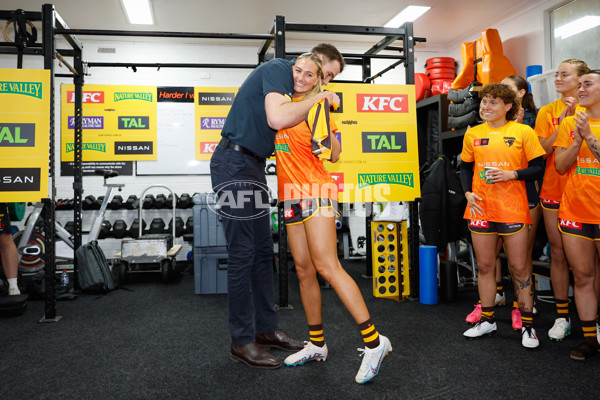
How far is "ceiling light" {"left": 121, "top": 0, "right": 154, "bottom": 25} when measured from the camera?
5102mm

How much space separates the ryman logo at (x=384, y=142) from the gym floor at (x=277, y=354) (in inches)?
51.1

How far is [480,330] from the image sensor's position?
8.14ft

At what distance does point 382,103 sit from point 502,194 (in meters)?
1.39

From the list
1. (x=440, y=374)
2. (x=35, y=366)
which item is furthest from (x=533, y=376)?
(x=35, y=366)

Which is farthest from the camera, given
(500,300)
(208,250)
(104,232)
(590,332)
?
(104,232)

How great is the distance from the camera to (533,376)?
1950mm

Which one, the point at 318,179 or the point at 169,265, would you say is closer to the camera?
the point at 318,179

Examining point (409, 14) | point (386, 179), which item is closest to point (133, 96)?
point (386, 179)

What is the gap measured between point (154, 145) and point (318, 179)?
14.1ft

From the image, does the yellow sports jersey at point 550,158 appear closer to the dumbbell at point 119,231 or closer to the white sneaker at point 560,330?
the white sneaker at point 560,330

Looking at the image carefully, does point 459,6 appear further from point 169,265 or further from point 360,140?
point 169,265

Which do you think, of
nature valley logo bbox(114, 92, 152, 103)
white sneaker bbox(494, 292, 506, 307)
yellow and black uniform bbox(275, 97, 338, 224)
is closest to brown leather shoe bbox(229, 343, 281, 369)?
yellow and black uniform bbox(275, 97, 338, 224)

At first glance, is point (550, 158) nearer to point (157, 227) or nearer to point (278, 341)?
point (278, 341)

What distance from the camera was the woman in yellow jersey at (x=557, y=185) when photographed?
2.42 m
